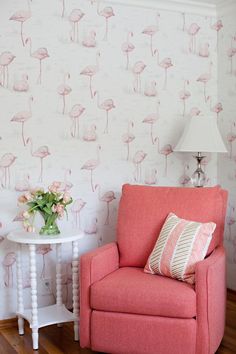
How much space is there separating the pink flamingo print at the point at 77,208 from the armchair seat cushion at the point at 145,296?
82cm

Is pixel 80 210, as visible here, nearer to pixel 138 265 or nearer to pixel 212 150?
pixel 138 265

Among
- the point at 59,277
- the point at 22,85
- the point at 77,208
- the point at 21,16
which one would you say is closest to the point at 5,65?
the point at 22,85

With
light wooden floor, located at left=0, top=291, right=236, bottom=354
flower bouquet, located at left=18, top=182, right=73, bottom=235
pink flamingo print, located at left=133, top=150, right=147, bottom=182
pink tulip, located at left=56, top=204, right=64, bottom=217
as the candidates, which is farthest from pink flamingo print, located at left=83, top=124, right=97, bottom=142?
→ light wooden floor, located at left=0, top=291, right=236, bottom=354

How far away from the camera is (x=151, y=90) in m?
3.80

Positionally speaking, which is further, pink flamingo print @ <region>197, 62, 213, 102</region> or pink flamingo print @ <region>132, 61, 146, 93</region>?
pink flamingo print @ <region>197, 62, 213, 102</region>

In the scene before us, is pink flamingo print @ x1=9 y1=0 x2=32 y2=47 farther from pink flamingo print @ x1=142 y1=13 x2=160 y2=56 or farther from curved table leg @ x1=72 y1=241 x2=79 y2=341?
curved table leg @ x1=72 y1=241 x2=79 y2=341

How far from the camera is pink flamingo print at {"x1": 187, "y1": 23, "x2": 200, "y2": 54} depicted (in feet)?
12.9

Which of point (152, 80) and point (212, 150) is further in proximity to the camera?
point (152, 80)

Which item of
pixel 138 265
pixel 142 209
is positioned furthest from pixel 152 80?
pixel 138 265

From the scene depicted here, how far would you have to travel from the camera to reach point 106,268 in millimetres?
2955

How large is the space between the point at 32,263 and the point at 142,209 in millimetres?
766

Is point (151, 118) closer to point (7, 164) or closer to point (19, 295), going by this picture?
point (7, 164)

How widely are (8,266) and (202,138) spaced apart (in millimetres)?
1599

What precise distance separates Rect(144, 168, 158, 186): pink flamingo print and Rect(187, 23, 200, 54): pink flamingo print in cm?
101
